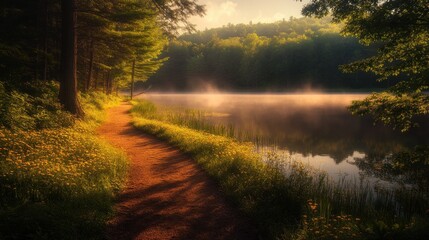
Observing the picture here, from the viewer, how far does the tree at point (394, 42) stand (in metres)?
6.96

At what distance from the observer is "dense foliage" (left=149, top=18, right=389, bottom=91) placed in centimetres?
9600

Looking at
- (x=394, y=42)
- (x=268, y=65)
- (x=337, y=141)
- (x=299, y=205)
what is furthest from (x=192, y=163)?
(x=268, y=65)

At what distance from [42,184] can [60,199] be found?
510 millimetres

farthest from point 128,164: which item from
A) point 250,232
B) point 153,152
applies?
point 250,232

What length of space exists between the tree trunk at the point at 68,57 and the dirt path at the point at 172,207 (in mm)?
5969

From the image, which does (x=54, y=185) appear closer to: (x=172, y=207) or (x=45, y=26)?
(x=172, y=207)

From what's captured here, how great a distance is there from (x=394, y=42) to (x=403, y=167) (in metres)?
3.22

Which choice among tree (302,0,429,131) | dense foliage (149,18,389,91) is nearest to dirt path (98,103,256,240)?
tree (302,0,429,131)

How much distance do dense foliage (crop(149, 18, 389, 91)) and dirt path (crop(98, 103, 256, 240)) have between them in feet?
278

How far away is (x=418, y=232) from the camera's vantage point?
12.5 feet

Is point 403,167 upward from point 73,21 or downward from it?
downward

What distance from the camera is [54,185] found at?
5.77 meters

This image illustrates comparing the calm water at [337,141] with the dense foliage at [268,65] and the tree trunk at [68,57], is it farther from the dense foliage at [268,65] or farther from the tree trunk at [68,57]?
the dense foliage at [268,65]

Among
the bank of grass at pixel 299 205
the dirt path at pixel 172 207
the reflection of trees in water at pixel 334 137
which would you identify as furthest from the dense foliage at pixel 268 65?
the dirt path at pixel 172 207
